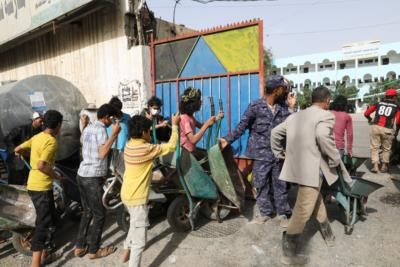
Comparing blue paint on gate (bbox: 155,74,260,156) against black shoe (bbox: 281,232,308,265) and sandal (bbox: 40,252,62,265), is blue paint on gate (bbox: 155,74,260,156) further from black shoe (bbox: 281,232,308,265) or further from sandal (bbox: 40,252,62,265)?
sandal (bbox: 40,252,62,265)

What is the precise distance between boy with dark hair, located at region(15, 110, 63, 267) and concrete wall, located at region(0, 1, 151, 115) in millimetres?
2913

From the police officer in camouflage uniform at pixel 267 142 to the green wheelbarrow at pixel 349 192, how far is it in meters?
0.57

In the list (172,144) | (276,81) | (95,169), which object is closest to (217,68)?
(276,81)

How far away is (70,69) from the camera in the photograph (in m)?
7.43

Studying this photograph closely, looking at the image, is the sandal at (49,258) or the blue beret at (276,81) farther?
the blue beret at (276,81)

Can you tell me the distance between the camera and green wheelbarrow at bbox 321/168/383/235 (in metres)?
3.36

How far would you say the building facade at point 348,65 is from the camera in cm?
3947

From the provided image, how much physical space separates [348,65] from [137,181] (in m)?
48.0

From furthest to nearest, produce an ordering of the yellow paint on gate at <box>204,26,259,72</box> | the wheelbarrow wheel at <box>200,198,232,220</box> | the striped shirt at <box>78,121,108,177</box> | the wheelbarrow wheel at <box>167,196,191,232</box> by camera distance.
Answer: the yellow paint on gate at <box>204,26,259,72</box>
the wheelbarrow wheel at <box>200,198,232,220</box>
the wheelbarrow wheel at <box>167,196,191,232</box>
the striped shirt at <box>78,121,108,177</box>

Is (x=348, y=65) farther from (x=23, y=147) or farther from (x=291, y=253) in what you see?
(x=23, y=147)

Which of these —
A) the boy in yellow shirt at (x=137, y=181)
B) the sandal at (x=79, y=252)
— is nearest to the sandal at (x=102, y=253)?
the sandal at (x=79, y=252)

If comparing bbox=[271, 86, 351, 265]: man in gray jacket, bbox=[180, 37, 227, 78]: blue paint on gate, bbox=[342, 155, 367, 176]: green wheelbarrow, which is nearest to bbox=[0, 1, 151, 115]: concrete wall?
bbox=[180, 37, 227, 78]: blue paint on gate

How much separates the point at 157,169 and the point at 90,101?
3.94m

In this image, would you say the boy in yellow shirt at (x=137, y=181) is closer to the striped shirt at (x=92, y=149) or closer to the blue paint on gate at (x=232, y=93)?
the striped shirt at (x=92, y=149)
